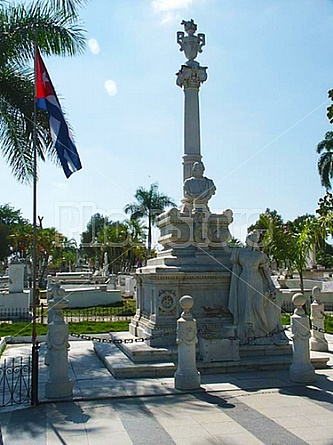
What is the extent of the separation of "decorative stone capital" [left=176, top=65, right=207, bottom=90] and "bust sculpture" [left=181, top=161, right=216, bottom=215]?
7.62 feet

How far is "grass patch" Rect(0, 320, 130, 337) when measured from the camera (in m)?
16.1

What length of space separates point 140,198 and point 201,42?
1291 inches

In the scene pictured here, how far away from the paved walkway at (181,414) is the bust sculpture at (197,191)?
4634 millimetres

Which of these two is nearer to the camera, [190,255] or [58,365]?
[58,365]

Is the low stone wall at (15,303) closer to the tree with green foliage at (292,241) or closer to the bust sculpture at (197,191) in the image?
the tree with green foliage at (292,241)

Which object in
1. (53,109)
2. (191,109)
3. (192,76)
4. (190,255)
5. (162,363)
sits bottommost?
(162,363)

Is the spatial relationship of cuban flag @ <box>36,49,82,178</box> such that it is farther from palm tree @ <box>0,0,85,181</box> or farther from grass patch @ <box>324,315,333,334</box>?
grass patch @ <box>324,315,333,334</box>

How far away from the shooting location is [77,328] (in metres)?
17.4

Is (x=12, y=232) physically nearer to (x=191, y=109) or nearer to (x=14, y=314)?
(x=14, y=314)

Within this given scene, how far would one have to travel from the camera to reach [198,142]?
1366 centimetres

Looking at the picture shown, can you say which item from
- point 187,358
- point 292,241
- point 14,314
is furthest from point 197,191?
point 292,241

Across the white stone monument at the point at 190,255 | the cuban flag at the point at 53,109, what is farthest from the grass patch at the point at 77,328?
the cuban flag at the point at 53,109

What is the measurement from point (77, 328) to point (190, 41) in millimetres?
10097

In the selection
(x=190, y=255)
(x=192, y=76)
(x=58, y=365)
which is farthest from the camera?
(x=192, y=76)
